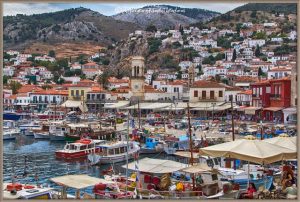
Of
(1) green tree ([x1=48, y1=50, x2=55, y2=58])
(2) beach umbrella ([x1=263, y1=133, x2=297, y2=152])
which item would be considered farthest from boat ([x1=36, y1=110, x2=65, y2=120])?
(1) green tree ([x1=48, y1=50, x2=55, y2=58])

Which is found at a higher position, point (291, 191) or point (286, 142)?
point (286, 142)

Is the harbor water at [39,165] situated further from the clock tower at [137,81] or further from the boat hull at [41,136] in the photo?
the clock tower at [137,81]

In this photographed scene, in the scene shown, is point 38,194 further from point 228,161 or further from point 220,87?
point 220,87

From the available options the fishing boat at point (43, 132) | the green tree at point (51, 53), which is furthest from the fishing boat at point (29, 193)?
the green tree at point (51, 53)

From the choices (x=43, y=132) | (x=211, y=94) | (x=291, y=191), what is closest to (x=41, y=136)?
(x=43, y=132)

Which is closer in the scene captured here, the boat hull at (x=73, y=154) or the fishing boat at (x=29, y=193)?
the fishing boat at (x=29, y=193)

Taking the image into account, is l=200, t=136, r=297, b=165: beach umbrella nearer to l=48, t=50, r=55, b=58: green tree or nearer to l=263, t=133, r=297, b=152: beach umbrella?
l=263, t=133, r=297, b=152: beach umbrella

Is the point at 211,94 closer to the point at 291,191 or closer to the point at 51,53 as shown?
the point at 291,191
